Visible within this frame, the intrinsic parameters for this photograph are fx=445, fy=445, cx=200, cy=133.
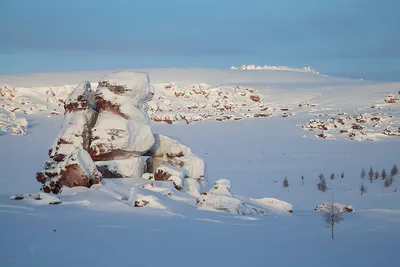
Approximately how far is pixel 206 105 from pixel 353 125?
84.1ft

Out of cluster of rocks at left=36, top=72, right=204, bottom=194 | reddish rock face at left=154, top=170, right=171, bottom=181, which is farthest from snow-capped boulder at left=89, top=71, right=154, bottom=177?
reddish rock face at left=154, top=170, right=171, bottom=181

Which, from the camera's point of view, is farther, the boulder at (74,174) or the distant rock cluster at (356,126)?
the distant rock cluster at (356,126)

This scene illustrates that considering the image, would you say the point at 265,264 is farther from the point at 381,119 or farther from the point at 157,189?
the point at 381,119

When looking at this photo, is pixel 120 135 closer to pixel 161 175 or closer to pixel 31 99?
pixel 161 175

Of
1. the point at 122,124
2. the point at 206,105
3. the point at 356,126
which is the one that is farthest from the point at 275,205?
the point at 206,105

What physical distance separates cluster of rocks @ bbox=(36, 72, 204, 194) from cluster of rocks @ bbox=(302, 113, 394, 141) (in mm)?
26238

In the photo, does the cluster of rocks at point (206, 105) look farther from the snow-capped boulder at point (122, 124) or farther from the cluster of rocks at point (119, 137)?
the snow-capped boulder at point (122, 124)

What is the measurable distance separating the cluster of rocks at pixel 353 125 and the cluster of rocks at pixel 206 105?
9362 millimetres

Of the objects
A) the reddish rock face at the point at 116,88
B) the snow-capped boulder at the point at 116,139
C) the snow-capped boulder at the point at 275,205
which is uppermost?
the reddish rock face at the point at 116,88

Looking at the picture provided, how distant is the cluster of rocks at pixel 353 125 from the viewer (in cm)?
4225

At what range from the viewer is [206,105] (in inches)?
2603

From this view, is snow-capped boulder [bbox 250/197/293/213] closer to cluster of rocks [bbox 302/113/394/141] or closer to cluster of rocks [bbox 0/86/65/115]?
cluster of rocks [bbox 302/113/394/141]

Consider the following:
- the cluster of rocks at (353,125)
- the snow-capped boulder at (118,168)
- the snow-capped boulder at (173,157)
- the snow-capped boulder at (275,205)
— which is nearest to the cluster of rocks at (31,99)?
the cluster of rocks at (353,125)

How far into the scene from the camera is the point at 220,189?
1559cm
